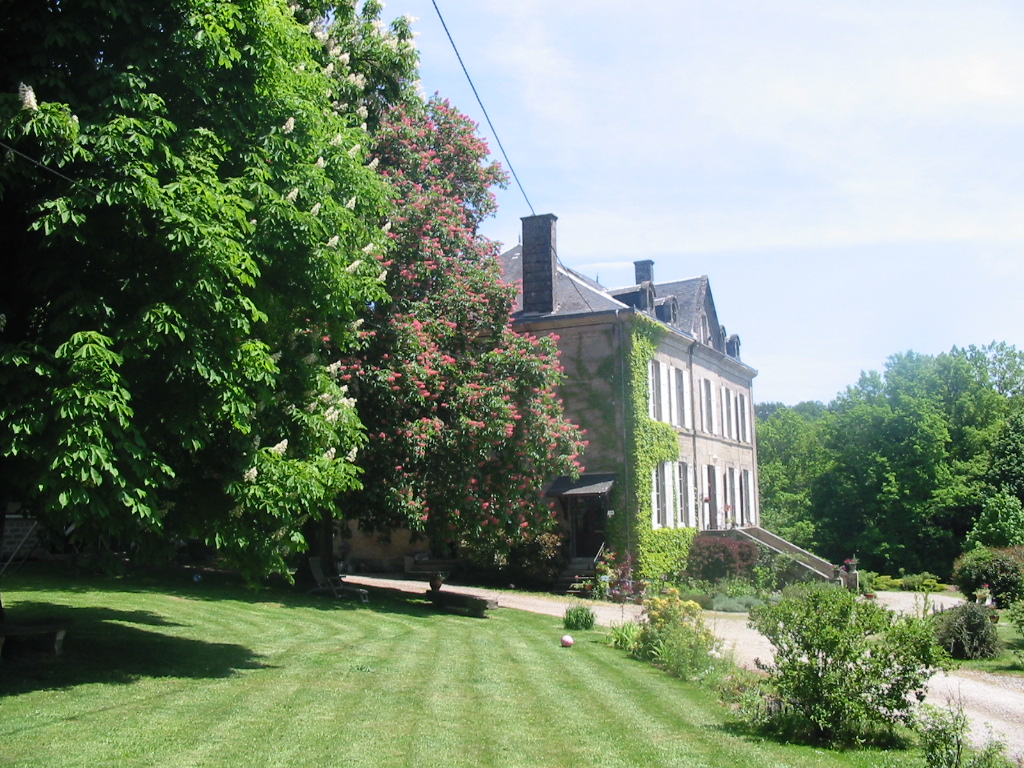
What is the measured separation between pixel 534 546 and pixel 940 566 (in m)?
23.4

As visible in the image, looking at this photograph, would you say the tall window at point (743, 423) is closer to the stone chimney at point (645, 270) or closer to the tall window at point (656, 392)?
the stone chimney at point (645, 270)

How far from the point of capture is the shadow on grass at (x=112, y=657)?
9.12m

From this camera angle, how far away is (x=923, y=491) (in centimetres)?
4128

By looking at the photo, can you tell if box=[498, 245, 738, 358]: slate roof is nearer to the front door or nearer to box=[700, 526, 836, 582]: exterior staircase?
the front door

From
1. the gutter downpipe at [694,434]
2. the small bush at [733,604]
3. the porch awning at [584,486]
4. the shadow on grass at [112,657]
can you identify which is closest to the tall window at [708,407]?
the gutter downpipe at [694,434]

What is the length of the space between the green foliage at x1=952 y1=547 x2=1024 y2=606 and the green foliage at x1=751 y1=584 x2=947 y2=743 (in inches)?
575

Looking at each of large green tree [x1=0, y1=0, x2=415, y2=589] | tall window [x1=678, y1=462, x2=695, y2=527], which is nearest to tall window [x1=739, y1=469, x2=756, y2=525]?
tall window [x1=678, y1=462, x2=695, y2=527]

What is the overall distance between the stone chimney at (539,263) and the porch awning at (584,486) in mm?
5131

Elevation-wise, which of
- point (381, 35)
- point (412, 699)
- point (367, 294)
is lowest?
point (412, 699)

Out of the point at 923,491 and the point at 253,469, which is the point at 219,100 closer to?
the point at 253,469

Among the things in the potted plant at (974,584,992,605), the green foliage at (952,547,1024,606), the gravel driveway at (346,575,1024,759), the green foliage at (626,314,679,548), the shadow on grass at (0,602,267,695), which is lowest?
the gravel driveway at (346,575,1024,759)

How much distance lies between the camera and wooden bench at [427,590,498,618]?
59.2 feet

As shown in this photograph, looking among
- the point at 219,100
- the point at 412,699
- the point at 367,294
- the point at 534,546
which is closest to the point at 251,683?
the point at 412,699

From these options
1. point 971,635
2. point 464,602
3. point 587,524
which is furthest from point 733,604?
point 971,635
